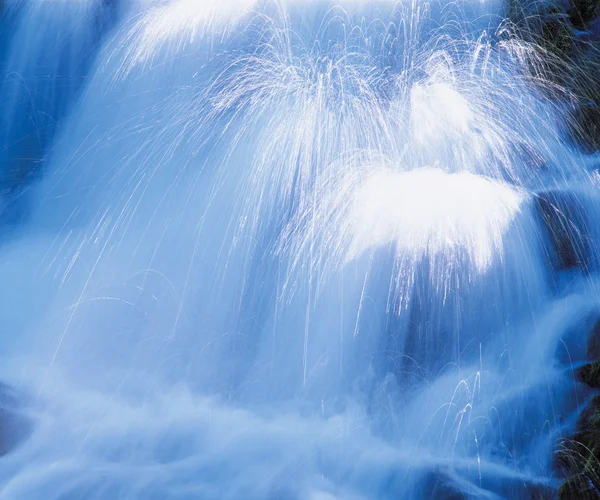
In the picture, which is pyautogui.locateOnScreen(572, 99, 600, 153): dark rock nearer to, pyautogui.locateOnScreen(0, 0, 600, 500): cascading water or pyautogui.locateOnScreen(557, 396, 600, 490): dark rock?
pyautogui.locateOnScreen(0, 0, 600, 500): cascading water

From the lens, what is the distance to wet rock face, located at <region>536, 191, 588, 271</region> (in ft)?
27.1

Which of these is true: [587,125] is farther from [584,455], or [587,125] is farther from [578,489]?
[578,489]

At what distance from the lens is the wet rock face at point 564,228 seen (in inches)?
325

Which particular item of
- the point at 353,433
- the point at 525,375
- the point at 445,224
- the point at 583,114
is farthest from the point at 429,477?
the point at 583,114

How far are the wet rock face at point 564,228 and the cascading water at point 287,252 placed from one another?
4cm

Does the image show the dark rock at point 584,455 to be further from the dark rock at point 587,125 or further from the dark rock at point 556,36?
the dark rock at point 556,36

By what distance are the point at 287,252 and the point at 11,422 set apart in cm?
397

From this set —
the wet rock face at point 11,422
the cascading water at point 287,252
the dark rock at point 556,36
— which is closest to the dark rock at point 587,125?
the cascading water at point 287,252

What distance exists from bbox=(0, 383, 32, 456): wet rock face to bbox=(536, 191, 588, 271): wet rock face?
6813 millimetres

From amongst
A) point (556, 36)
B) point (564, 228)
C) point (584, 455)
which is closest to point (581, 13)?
point (556, 36)

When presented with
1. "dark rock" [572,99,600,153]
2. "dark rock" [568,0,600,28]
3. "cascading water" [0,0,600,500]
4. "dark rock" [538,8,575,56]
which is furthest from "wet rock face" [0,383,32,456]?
"dark rock" [568,0,600,28]

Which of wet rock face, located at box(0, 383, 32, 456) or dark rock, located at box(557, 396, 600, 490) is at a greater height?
wet rock face, located at box(0, 383, 32, 456)

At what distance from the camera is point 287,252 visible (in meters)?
8.70

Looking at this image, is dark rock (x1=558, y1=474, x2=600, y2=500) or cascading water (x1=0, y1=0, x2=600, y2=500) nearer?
dark rock (x1=558, y1=474, x2=600, y2=500)
